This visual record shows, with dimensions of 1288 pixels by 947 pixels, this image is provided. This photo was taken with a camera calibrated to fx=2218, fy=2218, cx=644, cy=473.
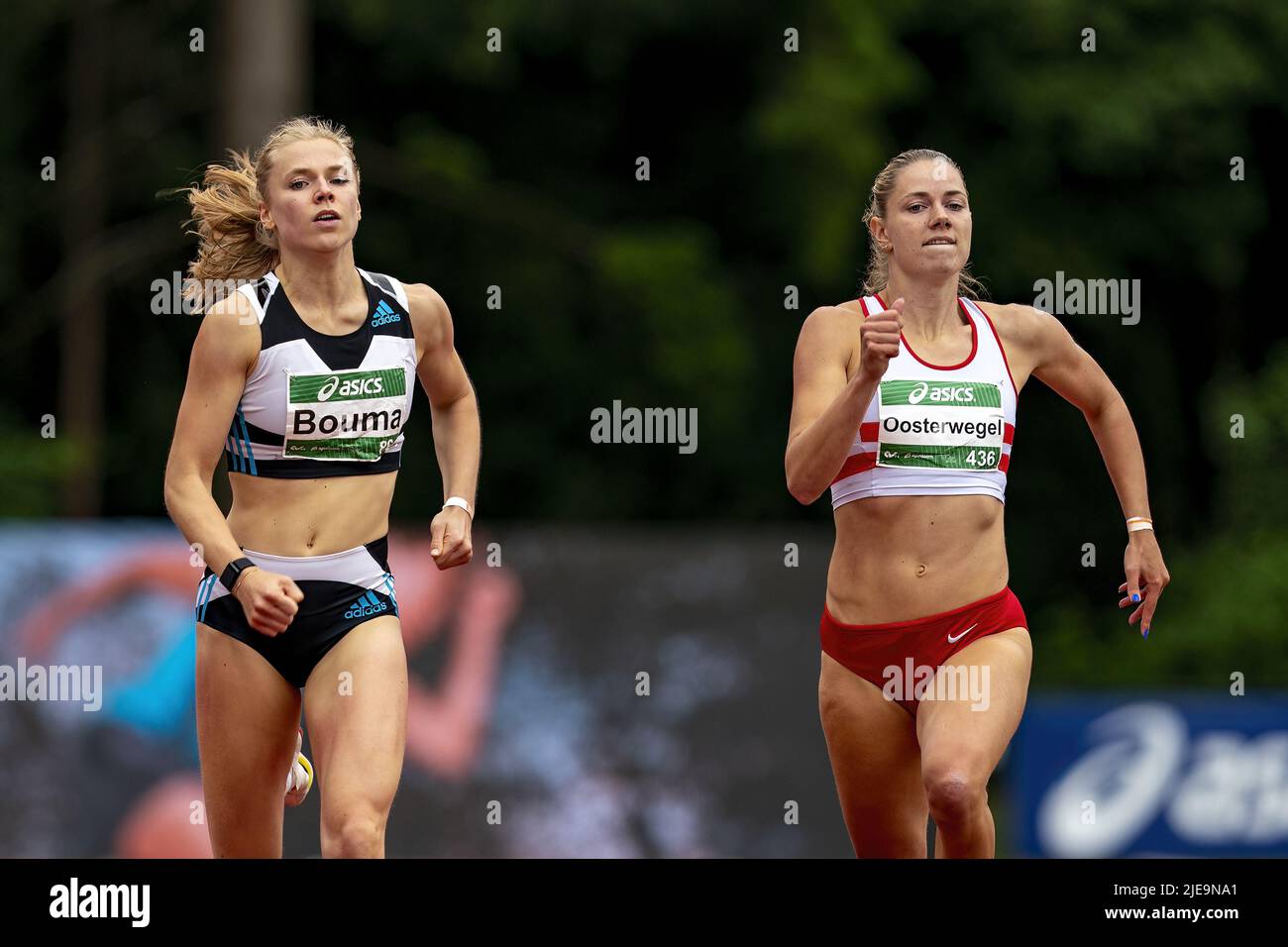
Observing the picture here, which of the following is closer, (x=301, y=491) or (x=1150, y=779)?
(x=301, y=491)

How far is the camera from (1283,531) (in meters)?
19.2

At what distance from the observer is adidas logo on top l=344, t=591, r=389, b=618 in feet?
21.0

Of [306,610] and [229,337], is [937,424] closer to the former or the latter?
[306,610]

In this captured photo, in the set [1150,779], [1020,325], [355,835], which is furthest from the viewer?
[1150,779]

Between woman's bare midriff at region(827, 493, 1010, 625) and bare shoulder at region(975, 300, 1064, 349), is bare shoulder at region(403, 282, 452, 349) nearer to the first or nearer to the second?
woman's bare midriff at region(827, 493, 1010, 625)

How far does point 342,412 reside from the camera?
20.9 feet

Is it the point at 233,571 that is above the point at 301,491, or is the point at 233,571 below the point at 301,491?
below

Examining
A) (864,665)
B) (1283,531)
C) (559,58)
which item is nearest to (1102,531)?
(1283,531)

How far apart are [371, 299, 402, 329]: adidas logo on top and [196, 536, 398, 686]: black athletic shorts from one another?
679mm

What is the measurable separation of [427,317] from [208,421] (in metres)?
0.76

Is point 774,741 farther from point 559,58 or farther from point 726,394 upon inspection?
point 559,58

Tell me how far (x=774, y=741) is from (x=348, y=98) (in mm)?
9848

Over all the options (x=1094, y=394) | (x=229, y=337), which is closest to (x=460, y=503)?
(x=229, y=337)

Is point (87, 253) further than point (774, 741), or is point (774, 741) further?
point (87, 253)
